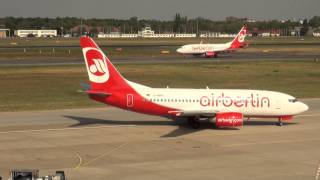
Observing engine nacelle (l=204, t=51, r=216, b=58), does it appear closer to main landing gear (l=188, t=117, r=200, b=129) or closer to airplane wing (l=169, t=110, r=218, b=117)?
main landing gear (l=188, t=117, r=200, b=129)

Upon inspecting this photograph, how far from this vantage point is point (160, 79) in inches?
3258

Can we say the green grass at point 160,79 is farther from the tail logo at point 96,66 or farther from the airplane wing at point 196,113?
the airplane wing at point 196,113

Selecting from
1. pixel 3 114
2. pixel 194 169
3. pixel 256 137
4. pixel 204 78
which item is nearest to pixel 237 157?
pixel 194 169

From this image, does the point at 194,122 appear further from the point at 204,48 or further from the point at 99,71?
the point at 204,48

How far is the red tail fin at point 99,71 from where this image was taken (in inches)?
1836

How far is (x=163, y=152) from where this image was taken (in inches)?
1478

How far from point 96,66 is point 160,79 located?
3634 centimetres

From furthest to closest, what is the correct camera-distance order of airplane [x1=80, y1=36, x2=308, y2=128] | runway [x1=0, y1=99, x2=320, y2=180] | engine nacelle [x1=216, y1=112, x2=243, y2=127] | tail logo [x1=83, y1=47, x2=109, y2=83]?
tail logo [x1=83, y1=47, x2=109, y2=83], airplane [x1=80, y1=36, x2=308, y2=128], engine nacelle [x1=216, y1=112, x2=243, y2=127], runway [x1=0, y1=99, x2=320, y2=180]

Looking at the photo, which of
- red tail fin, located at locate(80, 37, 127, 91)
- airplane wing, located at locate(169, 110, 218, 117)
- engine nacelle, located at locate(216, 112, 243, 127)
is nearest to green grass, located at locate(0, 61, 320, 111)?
red tail fin, located at locate(80, 37, 127, 91)

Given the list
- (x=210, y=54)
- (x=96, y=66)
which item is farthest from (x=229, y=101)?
(x=210, y=54)

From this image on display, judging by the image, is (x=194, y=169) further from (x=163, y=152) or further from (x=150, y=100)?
(x=150, y=100)

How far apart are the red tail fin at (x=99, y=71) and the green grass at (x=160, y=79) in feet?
38.9

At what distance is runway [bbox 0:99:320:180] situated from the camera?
32.7m

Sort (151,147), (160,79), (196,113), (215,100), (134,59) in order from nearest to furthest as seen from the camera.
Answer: (151,147) → (196,113) → (215,100) → (160,79) → (134,59)
